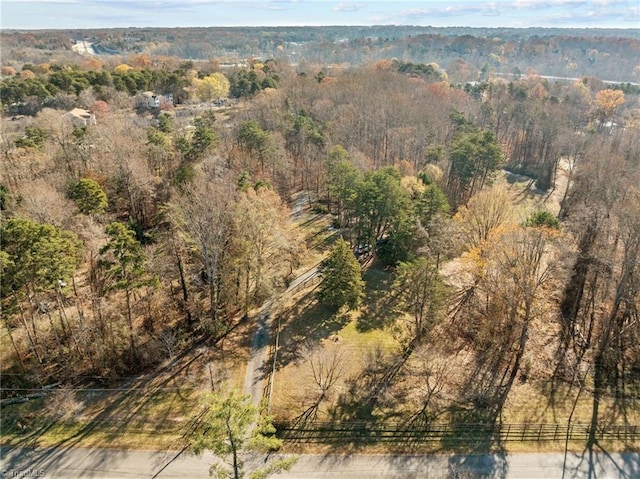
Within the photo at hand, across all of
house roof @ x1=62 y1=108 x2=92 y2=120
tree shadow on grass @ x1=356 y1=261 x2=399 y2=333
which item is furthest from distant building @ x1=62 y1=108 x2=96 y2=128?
tree shadow on grass @ x1=356 y1=261 x2=399 y2=333

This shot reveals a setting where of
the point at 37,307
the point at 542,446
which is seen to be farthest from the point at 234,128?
A: the point at 542,446

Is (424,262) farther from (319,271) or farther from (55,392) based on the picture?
(55,392)

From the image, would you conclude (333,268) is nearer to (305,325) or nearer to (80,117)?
(305,325)

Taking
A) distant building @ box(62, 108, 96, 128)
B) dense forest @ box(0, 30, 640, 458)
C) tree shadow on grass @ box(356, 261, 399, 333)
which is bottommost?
tree shadow on grass @ box(356, 261, 399, 333)

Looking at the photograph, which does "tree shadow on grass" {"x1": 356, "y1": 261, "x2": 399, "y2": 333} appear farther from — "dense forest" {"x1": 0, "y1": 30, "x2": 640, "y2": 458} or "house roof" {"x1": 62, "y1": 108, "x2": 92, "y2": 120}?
"house roof" {"x1": 62, "y1": 108, "x2": 92, "y2": 120}

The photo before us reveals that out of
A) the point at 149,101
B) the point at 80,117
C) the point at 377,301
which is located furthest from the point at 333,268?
the point at 149,101

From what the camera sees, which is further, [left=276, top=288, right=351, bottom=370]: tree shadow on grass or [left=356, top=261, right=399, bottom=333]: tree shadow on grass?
[left=356, top=261, right=399, bottom=333]: tree shadow on grass
